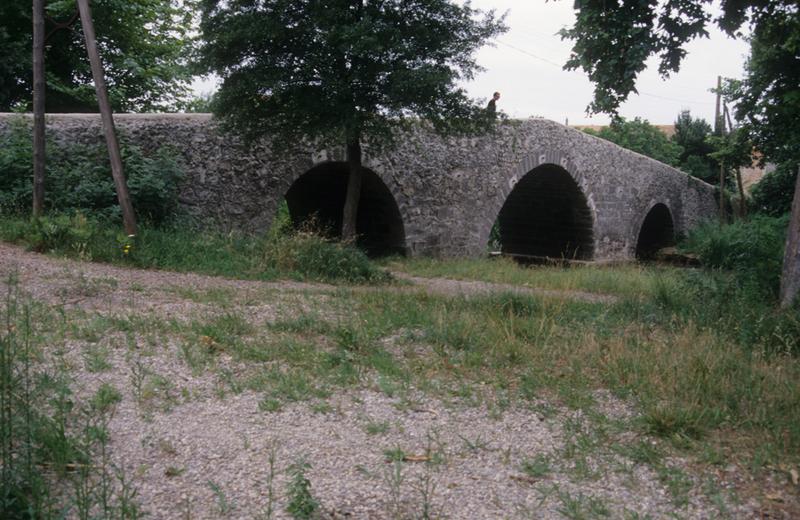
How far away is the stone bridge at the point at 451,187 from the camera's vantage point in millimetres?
11328

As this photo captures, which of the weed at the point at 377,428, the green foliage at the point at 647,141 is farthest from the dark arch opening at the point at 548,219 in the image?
the weed at the point at 377,428

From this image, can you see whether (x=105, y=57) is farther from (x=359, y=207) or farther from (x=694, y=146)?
(x=694, y=146)

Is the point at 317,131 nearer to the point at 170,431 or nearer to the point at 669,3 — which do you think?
the point at 669,3

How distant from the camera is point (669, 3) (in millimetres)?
7598

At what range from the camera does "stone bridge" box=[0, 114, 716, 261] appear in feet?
37.2

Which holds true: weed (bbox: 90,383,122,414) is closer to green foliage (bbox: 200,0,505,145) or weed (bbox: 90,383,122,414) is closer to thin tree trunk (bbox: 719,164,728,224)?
green foliage (bbox: 200,0,505,145)

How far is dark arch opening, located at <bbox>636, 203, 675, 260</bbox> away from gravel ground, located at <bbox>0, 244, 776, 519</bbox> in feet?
74.8

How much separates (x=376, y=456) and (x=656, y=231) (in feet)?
84.1

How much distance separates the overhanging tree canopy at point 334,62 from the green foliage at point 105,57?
4894 mm

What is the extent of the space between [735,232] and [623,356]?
16.3 m

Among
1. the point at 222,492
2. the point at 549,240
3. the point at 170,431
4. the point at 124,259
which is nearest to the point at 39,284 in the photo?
the point at 124,259

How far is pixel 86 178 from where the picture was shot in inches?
404

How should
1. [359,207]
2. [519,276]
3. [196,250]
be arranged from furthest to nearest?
[359,207], [519,276], [196,250]

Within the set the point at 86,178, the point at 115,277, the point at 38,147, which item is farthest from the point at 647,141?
the point at 115,277
